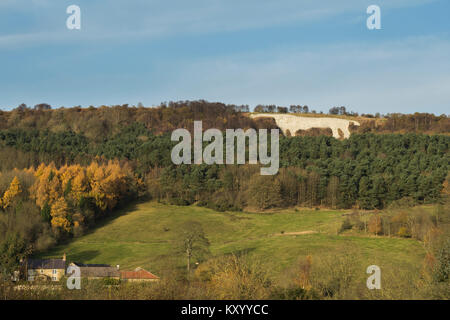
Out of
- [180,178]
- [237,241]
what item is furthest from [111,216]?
[237,241]

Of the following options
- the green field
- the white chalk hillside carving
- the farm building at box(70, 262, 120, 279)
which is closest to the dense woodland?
the green field

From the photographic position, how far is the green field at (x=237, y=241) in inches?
1857

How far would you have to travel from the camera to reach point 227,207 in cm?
8181

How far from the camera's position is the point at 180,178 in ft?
295

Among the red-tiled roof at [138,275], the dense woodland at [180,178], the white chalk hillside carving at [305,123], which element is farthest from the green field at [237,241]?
the white chalk hillside carving at [305,123]

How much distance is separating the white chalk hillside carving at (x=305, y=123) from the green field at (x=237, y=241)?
87.6 metres

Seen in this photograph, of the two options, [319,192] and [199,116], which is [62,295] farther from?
[199,116]

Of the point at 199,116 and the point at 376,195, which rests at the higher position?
the point at 199,116

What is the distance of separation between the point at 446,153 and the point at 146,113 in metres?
94.6

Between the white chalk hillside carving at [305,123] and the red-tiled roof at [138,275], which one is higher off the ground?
the white chalk hillside carving at [305,123]

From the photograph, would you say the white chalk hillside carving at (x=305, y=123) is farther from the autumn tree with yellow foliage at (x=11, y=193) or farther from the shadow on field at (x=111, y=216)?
the autumn tree with yellow foliage at (x=11, y=193)

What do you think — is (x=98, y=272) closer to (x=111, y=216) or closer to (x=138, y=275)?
(x=138, y=275)

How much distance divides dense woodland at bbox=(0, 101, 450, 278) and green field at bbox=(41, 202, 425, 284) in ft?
12.6
